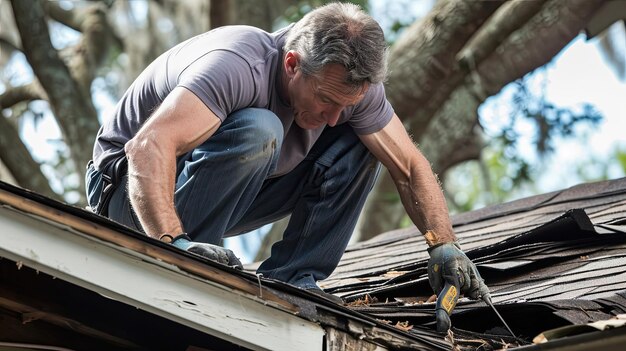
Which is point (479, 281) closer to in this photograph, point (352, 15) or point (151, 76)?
point (352, 15)

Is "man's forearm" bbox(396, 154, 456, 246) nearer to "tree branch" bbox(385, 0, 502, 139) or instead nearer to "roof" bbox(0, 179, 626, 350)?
"roof" bbox(0, 179, 626, 350)

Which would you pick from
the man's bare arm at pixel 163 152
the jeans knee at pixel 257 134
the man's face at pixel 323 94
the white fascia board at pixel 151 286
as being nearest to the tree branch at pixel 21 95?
the man's face at pixel 323 94

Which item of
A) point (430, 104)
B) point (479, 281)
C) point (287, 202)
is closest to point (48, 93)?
point (430, 104)

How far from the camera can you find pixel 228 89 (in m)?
4.13

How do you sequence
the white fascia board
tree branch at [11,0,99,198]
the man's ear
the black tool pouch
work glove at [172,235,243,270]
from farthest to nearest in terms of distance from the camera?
tree branch at [11,0,99,198], the black tool pouch, the man's ear, work glove at [172,235,243,270], the white fascia board

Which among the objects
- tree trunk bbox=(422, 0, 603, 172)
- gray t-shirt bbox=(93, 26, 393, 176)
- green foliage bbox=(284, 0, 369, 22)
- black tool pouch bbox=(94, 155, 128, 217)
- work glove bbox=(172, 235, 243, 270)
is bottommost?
work glove bbox=(172, 235, 243, 270)

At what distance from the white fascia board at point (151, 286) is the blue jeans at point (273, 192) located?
103cm

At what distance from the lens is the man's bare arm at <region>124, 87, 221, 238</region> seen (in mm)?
3791

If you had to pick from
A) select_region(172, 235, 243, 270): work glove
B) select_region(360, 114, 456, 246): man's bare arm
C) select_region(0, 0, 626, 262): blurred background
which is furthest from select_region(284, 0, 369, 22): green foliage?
select_region(172, 235, 243, 270): work glove

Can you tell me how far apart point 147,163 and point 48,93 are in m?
8.16

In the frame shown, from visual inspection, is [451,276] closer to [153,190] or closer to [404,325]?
[404,325]

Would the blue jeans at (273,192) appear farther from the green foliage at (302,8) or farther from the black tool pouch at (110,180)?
the green foliage at (302,8)

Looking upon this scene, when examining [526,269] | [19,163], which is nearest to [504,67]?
[19,163]

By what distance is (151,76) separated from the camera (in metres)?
4.49
